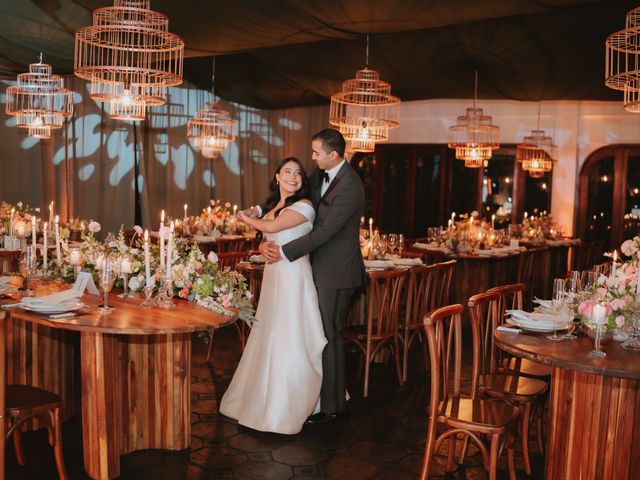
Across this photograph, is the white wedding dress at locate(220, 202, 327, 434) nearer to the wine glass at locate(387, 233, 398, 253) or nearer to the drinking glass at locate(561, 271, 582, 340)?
the drinking glass at locate(561, 271, 582, 340)

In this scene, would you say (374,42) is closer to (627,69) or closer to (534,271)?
(627,69)

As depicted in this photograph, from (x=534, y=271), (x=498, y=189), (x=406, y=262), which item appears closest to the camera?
(x=406, y=262)

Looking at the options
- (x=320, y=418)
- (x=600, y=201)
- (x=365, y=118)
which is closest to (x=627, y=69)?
(x=365, y=118)

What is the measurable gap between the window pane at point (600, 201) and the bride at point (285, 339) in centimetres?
917

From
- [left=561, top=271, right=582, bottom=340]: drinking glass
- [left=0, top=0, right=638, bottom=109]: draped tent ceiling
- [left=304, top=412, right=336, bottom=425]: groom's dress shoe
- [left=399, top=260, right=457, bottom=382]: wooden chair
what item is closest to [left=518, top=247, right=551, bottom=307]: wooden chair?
[left=0, top=0, right=638, bottom=109]: draped tent ceiling

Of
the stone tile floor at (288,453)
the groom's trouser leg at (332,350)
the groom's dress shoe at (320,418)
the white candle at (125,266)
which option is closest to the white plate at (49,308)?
the white candle at (125,266)

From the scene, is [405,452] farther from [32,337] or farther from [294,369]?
[32,337]

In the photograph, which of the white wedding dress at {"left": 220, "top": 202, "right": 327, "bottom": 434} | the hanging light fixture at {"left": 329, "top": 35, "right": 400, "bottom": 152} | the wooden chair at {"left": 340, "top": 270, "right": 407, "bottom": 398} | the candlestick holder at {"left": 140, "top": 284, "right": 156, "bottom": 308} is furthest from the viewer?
the hanging light fixture at {"left": 329, "top": 35, "right": 400, "bottom": 152}

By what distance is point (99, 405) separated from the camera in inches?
137

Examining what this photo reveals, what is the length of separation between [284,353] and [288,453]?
627 millimetres

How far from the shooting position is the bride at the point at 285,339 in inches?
176

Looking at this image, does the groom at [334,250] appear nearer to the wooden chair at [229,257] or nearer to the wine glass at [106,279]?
the wooden chair at [229,257]

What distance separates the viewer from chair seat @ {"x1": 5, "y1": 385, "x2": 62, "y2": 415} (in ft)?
10.6

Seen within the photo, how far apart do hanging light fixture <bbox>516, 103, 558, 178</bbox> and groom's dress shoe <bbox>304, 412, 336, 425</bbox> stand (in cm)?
775
